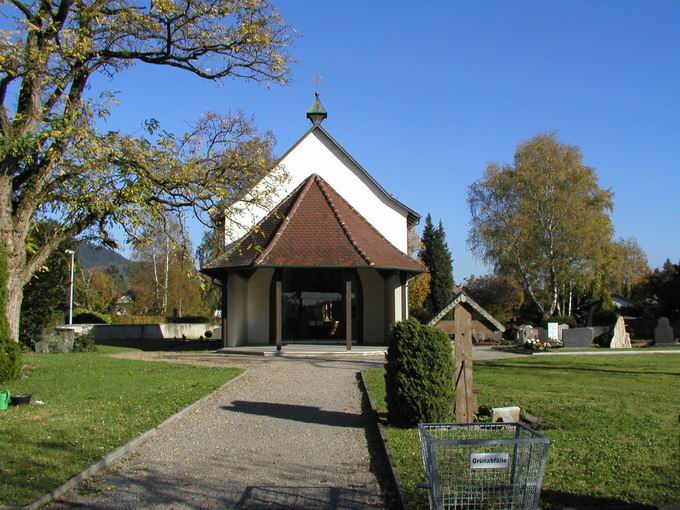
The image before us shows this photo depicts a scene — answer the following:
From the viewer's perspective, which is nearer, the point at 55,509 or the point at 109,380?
the point at 55,509

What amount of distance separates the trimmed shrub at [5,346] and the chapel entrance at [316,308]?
13.5m

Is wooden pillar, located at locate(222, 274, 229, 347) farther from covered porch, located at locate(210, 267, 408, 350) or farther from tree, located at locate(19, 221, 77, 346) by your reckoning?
tree, located at locate(19, 221, 77, 346)

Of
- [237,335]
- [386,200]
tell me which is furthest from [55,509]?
[386,200]

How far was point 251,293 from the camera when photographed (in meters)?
29.0

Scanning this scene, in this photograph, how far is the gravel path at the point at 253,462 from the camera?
695 cm

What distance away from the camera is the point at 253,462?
8602mm

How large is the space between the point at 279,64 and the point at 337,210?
10443 mm

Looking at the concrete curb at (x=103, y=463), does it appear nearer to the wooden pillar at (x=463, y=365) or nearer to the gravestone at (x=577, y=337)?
the wooden pillar at (x=463, y=365)

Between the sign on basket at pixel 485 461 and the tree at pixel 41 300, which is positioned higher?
the tree at pixel 41 300

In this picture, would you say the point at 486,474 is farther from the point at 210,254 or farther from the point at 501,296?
the point at 501,296

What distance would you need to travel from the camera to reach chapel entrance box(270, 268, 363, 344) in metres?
29.0

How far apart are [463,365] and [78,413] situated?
6.43 m

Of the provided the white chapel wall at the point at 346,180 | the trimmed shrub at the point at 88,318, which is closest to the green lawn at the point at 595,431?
the white chapel wall at the point at 346,180

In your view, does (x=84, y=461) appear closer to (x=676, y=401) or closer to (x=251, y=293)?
(x=676, y=401)
